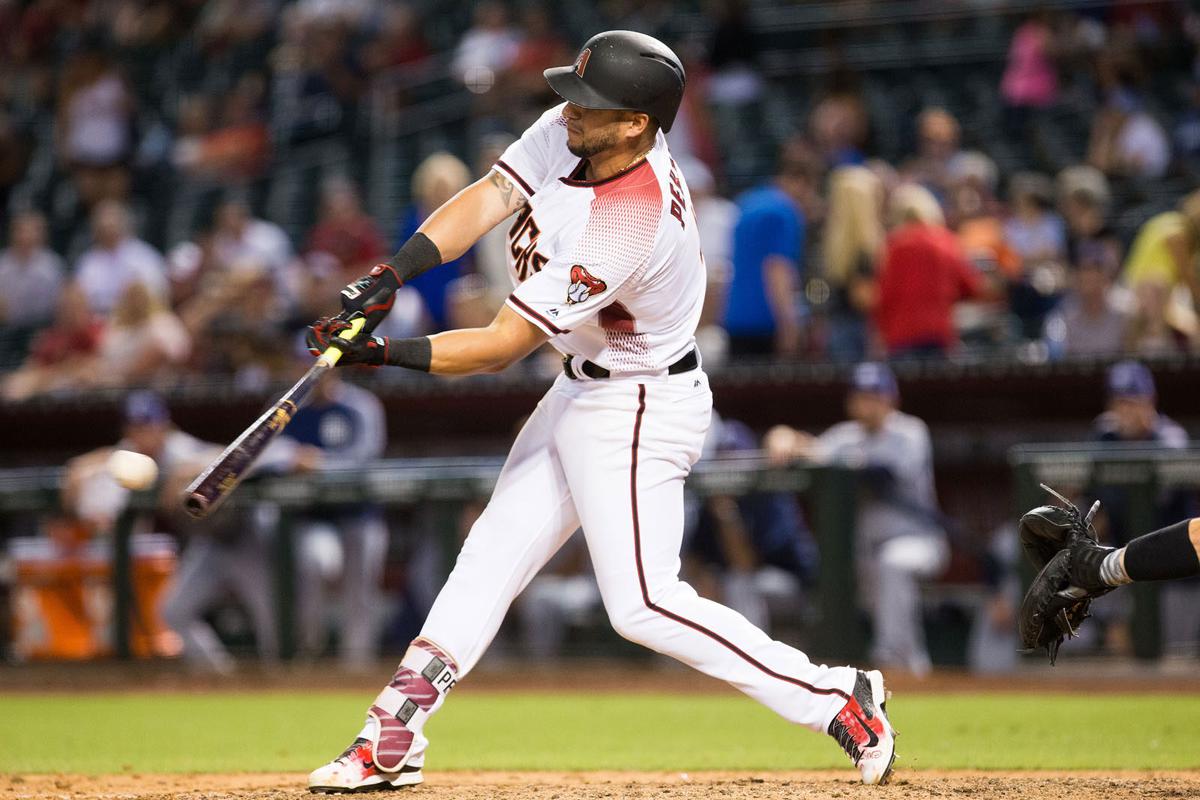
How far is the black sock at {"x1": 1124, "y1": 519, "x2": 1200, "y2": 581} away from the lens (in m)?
4.07

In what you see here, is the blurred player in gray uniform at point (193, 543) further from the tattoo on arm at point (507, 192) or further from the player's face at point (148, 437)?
the tattoo on arm at point (507, 192)

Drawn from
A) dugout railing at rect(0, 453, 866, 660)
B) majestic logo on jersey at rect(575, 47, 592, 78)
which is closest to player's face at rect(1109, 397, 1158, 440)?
dugout railing at rect(0, 453, 866, 660)

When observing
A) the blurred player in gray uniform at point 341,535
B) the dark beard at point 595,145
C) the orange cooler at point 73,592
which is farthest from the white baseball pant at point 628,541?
the orange cooler at point 73,592

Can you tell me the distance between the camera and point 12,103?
15.6 metres

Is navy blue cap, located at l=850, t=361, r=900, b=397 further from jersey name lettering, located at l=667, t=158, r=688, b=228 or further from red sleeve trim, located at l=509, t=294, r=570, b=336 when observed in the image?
red sleeve trim, located at l=509, t=294, r=570, b=336

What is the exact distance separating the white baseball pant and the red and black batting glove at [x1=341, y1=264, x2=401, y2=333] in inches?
23.5

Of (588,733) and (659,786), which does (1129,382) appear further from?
(659,786)

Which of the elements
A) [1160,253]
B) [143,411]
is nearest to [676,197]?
[1160,253]

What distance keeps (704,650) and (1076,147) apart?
782cm

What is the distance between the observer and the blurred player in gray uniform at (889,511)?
808 centimetres

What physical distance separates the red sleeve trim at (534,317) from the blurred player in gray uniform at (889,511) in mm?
4287

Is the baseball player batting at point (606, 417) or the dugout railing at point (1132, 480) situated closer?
the baseball player batting at point (606, 417)

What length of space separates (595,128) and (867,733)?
5.69 feet

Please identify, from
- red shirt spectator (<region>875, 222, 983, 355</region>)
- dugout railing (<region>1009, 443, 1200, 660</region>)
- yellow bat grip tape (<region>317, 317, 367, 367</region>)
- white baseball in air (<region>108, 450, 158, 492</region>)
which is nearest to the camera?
yellow bat grip tape (<region>317, 317, 367, 367</region>)
